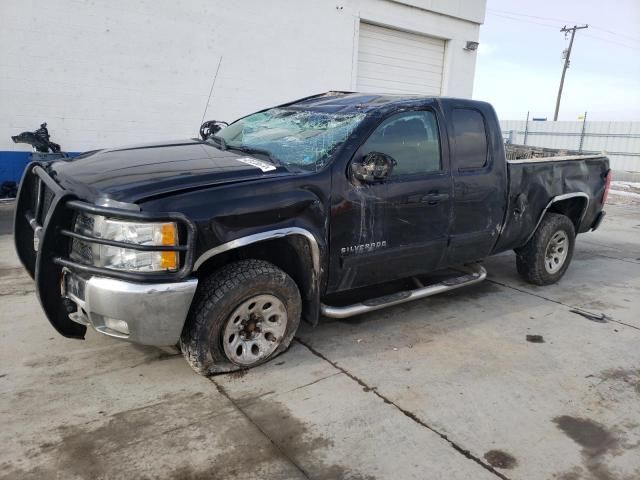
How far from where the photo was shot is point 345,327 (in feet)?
13.8

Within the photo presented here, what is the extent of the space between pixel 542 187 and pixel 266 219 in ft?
10.3

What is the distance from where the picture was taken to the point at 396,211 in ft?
12.4

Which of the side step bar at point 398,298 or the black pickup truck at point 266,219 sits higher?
the black pickup truck at point 266,219

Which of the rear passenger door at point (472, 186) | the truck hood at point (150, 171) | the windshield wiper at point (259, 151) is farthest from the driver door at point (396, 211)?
the truck hood at point (150, 171)

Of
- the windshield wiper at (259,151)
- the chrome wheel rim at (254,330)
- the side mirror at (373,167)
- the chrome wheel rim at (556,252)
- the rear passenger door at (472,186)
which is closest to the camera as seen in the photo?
the chrome wheel rim at (254,330)

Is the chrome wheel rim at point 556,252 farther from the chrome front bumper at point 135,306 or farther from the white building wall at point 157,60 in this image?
A: the white building wall at point 157,60

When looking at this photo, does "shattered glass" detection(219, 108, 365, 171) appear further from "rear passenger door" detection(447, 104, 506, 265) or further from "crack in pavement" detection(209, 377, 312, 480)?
"crack in pavement" detection(209, 377, 312, 480)

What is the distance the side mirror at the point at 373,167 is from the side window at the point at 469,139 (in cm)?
100

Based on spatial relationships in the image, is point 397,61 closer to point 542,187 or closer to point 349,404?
point 542,187

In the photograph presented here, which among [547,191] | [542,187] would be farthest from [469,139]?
[547,191]

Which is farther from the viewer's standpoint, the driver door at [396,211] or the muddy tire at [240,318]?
the driver door at [396,211]

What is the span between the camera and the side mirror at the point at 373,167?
134 inches

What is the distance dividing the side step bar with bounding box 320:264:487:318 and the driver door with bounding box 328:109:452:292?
0.15 metres

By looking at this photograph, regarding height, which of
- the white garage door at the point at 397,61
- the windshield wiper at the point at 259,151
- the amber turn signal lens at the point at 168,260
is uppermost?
the white garage door at the point at 397,61
